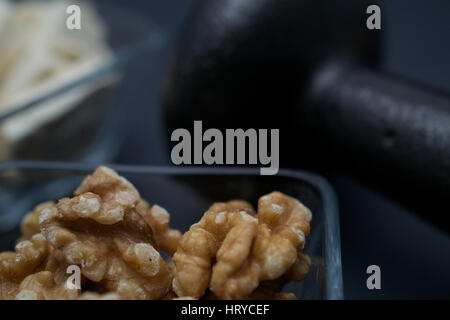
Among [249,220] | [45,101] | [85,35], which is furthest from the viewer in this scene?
[85,35]

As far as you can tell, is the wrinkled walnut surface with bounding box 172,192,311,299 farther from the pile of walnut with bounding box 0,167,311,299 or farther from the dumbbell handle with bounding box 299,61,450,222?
the dumbbell handle with bounding box 299,61,450,222

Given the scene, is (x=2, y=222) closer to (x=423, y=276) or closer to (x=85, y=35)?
(x=85, y=35)

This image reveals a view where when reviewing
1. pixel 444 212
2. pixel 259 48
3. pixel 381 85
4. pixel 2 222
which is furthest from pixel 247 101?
pixel 2 222

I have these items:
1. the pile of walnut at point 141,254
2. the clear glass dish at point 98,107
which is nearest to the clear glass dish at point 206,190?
the pile of walnut at point 141,254

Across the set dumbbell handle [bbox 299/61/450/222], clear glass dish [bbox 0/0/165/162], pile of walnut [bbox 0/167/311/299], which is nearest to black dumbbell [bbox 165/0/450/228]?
dumbbell handle [bbox 299/61/450/222]

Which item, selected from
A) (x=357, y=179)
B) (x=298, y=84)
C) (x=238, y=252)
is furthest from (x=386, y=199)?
(x=238, y=252)

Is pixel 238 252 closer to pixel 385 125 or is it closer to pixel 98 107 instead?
pixel 385 125
